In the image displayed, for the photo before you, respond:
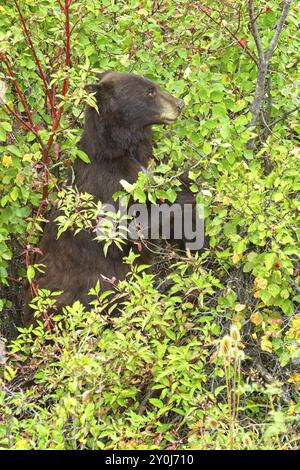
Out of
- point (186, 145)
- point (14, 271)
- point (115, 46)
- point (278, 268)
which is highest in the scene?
point (115, 46)

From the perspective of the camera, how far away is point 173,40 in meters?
6.23

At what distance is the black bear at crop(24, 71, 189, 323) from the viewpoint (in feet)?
19.8

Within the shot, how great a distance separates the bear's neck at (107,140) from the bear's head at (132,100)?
0.04m

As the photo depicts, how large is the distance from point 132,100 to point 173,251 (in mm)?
989

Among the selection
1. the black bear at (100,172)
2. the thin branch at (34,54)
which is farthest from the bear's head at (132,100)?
the thin branch at (34,54)

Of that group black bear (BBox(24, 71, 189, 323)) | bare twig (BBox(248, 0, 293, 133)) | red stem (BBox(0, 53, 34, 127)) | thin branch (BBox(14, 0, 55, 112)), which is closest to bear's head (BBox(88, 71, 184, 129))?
black bear (BBox(24, 71, 189, 323))

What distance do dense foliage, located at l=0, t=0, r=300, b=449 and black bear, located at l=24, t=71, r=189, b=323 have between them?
12cm

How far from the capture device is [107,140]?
6.10m

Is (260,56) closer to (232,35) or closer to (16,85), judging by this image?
(232,35)

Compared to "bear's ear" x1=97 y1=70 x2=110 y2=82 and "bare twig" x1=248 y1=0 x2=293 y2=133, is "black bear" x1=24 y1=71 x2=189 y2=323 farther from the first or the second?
"bare twig" x1=248 y1=0 x2=293 y2=133

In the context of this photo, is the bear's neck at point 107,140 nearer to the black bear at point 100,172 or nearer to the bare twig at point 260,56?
the black bear at point 100,172

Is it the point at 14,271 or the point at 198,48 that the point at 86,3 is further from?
the point at 14,271
